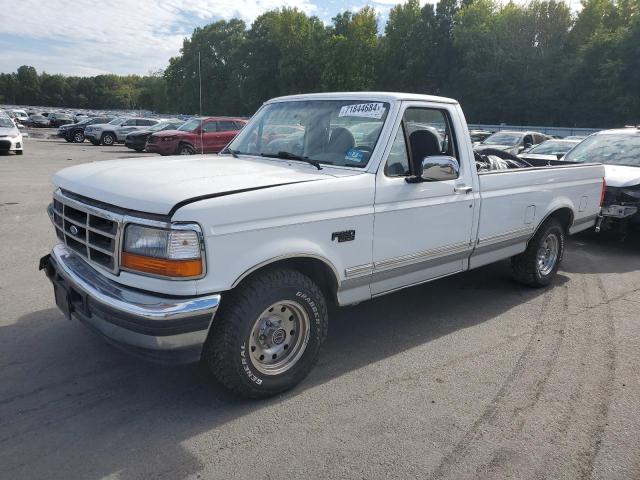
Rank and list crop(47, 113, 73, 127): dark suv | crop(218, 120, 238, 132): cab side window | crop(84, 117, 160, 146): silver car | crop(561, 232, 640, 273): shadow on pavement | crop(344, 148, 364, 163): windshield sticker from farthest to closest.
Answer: crop(47, 113, 73, 127): dark suv < crop(84, 117, 160, 146): silver car < crop(218, 120, 238, 132): cab side window < crop(561, 232, 640, 273): shadow on pavement < crop(344, 148, 364, 163): windshield sticker

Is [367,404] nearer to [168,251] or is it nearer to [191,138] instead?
[168,251]

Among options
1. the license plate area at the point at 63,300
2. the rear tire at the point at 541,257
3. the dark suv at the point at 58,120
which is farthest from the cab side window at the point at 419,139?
the dark suv at the point at 58,120

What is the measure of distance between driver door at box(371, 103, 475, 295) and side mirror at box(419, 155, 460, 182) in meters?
0.18

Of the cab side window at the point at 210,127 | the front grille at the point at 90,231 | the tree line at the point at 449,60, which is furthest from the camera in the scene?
the tree line at the point at 449,60

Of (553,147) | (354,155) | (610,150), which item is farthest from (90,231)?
(553,147)

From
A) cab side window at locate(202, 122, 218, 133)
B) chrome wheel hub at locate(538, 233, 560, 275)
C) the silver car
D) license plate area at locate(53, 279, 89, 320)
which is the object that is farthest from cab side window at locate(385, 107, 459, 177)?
the silver car

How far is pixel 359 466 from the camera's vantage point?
2830 mm

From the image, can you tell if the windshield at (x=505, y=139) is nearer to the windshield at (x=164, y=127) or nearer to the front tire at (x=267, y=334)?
the windshield at (x=164, y=127)

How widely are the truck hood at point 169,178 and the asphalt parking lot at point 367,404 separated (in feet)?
4.34

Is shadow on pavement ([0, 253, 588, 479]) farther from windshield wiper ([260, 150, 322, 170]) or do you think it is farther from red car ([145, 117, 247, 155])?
red car ([145, 117, 247, 155])

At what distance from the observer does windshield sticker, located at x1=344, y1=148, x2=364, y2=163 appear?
12.9 ft

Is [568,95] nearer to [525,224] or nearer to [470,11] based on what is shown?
[470,11]

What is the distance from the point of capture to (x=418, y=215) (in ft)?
13.4

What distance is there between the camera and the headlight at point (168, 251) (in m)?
2.86
